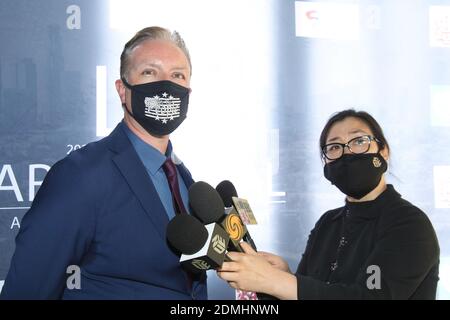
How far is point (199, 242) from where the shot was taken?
0.97m

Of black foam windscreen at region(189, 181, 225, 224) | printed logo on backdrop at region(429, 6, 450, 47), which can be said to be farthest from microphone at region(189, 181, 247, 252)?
printed logo on backdrop at region(429, 6, 450, 47)

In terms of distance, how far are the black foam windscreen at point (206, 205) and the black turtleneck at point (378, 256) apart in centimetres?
40

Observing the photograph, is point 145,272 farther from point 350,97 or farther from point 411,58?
point 411,58

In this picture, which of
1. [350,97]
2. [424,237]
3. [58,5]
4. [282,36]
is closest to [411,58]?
[350,97]

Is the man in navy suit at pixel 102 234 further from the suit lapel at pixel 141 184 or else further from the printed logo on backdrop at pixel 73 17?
the printed logo on backdrop at pixel 73 17

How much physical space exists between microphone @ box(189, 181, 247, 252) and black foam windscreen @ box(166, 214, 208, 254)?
74 mm

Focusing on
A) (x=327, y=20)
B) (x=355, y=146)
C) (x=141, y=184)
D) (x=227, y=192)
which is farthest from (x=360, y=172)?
(x=327, y=20)

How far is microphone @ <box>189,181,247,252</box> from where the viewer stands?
1.09 meters

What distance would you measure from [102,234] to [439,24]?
2.47 m

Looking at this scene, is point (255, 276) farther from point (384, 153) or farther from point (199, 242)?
point (384, 153)

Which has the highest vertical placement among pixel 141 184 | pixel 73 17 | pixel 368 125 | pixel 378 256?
pixel 73 17

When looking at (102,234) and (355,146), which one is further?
(355,146)

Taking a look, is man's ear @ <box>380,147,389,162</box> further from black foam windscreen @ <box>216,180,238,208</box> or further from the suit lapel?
the suit lapel
